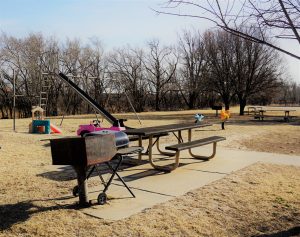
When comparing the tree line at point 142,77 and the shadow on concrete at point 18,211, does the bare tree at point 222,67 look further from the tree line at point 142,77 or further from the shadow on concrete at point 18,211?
the shadow on concrete at point 18,211

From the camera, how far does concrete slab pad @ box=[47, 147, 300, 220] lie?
4.43 metres

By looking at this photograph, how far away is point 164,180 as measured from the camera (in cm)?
585

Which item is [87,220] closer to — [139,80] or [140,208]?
[140,208]

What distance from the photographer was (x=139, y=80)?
39.8m

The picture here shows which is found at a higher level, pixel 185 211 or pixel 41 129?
pixel 41 129

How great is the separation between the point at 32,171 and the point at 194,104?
3672 cm

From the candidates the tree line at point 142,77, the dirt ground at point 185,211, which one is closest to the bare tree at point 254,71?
the tree line at point 142,77

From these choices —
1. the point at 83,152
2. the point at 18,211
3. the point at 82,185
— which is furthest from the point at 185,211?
the point at 18,211

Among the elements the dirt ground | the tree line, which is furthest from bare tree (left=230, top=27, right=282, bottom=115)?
the dirt ground

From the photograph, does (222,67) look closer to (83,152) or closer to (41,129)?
(41,129)

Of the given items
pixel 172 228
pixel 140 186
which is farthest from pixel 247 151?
pixel 172 228

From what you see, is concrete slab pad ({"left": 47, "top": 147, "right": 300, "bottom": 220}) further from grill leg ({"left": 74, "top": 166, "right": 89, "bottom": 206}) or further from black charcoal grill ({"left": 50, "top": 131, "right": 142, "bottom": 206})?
black charcoal grill ({"left": 50, "top": 131, "right": 142, "bottom": 206})

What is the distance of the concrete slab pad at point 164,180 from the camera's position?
175 inches

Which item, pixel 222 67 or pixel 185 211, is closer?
pixel 185 211
